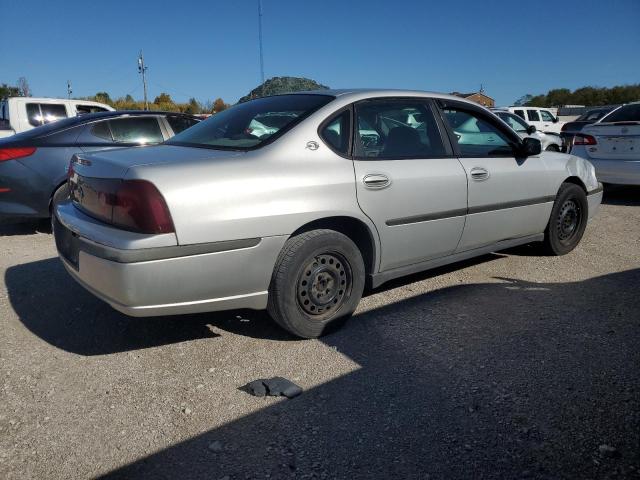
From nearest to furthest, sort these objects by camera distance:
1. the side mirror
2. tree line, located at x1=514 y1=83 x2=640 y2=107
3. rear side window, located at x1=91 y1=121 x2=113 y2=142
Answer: the side mirror → rear side window, located at x1=91 y1=121 x2=113 y2=142 → tree line, located at x1=514 y1=83 x2=640 y2=107

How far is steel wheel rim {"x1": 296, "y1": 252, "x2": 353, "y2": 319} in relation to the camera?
3043mm

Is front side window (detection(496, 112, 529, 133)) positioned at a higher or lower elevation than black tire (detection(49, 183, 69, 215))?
higher

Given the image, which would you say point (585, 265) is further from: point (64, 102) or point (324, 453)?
point (64, 102)

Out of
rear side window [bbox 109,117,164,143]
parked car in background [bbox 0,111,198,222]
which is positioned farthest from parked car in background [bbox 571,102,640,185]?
parked car in background [bbox 0,111,198,222]

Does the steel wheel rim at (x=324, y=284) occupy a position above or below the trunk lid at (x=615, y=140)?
below

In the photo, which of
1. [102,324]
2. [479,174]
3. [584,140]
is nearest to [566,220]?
[479,174]

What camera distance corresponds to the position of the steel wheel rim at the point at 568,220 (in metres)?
4.75

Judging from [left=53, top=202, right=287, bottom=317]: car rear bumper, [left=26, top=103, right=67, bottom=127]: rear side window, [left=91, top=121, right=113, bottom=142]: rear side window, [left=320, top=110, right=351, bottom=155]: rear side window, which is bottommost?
[left=53, top=202, right=287, bottom=317]: car rear bumper

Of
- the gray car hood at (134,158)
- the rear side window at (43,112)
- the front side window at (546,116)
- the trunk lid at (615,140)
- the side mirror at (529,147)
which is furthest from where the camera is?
the front side window at (546,116)

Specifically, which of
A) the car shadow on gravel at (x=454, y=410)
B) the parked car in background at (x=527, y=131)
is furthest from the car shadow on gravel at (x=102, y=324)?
the parked car in background at (x=527, y=131)

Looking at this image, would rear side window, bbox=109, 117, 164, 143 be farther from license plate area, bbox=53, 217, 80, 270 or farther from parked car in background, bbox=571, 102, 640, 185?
parked car in background, bbox=571, 102, 640, 185

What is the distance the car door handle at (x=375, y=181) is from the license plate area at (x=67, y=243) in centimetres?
174

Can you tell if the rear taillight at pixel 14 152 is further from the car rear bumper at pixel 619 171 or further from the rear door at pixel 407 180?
the car rear bumper at pixel 619 171

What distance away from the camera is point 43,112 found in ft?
35.8
